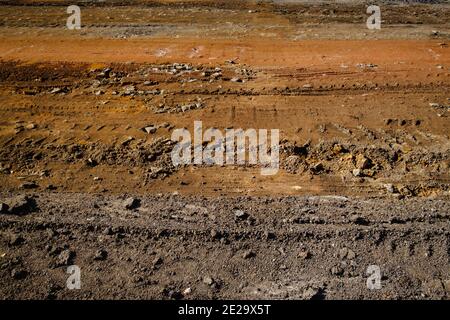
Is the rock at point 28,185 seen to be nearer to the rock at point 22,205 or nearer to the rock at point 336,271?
the rock at point 22,205

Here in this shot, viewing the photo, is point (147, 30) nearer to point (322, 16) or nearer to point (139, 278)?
point (322, 16)

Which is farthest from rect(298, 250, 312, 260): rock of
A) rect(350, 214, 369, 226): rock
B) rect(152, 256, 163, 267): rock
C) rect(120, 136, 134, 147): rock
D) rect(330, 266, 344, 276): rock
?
rect(120, 136, 134, 147): rock

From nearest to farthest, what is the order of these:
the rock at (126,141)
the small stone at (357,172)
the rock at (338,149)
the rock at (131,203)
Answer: the rock at (131,203), the small stone at (357,172), the rock at (338,149), the rock at (126,141)

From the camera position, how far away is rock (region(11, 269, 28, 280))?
3904 millimetres

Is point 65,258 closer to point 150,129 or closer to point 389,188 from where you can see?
point 150,129

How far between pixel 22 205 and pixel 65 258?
1.05m

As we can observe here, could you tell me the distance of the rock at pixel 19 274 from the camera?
3.90m

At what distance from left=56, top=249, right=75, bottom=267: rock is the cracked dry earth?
1 centimetres

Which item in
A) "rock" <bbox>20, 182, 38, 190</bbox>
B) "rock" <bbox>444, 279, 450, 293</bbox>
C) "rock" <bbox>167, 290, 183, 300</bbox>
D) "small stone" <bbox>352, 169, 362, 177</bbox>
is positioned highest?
"rock" <bbox>20, 182, 38, 190</bbox>

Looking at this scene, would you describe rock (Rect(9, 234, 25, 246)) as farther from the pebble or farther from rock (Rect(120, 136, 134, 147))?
rock (Rect(120, 136, 134, 147))

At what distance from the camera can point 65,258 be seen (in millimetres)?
4070

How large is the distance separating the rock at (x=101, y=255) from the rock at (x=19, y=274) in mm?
660

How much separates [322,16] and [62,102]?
356 inches

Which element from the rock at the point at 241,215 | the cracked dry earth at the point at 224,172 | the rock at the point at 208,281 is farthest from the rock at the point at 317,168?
the rock at the point at 208,281
